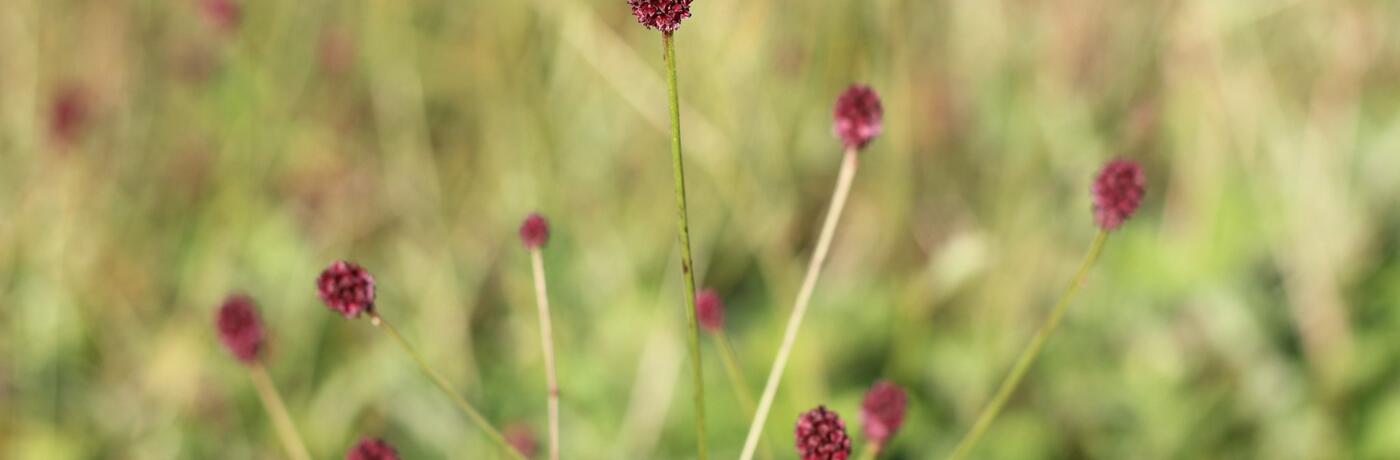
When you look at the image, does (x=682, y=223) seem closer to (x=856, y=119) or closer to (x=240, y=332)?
(x=856, y=119)

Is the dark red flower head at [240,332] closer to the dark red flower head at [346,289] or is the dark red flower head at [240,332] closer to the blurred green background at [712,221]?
the dark red flower head at [346,289]

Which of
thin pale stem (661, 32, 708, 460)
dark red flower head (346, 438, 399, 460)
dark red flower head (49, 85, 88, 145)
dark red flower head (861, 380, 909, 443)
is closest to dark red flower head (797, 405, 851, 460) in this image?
thin pale stem (661, 32, 708, 460)

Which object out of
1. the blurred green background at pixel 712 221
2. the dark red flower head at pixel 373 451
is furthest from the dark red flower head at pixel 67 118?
the dark red flower head at pixel 373 451

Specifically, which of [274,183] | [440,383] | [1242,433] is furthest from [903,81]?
[274,183]

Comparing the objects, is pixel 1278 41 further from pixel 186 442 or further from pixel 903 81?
pixel 186 442

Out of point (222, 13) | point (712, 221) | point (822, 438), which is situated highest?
point (712, 221)

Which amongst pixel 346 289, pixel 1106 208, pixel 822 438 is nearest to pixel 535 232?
pixel 346 289

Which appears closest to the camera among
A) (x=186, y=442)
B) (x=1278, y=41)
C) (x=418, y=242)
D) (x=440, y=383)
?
(x=440, y=383)
